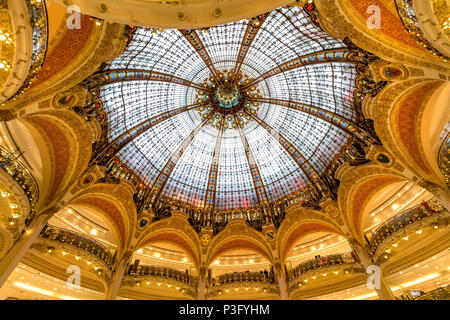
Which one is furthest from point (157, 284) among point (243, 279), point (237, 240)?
point (237, 240)

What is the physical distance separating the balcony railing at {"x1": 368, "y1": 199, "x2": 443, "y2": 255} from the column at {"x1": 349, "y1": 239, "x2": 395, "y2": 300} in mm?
519

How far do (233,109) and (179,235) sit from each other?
44.6 ft

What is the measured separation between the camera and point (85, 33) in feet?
36.6

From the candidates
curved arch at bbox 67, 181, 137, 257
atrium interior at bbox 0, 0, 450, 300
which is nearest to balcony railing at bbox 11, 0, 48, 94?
atrium interior at bbox 0, 0, 450, 300

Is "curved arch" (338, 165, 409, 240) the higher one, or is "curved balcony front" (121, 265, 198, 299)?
"curved arch" (338, 165, 409, 240)

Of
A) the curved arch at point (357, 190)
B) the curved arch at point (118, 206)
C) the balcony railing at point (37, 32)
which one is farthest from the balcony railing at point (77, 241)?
the curved arch at point (357, 190)

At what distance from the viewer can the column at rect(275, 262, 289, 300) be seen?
59.8ft

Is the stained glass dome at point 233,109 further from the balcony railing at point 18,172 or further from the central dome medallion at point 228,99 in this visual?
the balcony railing at point 18,172

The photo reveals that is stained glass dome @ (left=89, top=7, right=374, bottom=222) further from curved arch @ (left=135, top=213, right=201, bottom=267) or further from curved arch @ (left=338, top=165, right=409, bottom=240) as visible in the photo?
curved arch @ (left=135, top=213, right=201, bottom=267)

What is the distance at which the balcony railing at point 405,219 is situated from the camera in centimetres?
1445

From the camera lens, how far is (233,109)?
73.8ft

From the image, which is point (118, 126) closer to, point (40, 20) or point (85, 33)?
point (85, 33)

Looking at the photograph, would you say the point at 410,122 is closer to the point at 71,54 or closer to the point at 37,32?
the point at 37,32

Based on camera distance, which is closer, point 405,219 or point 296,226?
point 405,219
